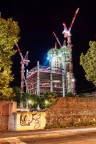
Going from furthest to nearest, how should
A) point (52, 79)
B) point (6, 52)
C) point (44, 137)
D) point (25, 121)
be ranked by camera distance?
point (52, 79), point (6, 52), point (25, 121), point (44, 137)

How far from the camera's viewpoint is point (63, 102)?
23.6 meters

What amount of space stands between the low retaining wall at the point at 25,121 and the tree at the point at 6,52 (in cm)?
210

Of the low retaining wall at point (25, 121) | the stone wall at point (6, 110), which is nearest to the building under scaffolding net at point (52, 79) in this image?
the low retaining wall at point (25, 121)

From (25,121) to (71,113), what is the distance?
556 cm

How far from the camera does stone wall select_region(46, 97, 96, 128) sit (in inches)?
901

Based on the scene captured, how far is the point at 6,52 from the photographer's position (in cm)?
2138

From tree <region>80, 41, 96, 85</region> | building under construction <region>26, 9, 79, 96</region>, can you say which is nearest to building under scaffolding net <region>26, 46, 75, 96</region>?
building under construction <region>26, 9, 79, 96</region>

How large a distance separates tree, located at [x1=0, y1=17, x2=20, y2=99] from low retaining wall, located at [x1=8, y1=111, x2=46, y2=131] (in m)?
2.10

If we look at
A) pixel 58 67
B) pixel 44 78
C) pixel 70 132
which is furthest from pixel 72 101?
pixel 58 67

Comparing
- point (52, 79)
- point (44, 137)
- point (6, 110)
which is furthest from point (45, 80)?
point (44, 137)

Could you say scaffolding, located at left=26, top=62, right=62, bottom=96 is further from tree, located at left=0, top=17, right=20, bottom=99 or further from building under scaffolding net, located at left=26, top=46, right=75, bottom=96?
tree, located at left=0, top=17, right=20, bottom=99

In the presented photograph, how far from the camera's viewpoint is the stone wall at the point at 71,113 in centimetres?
2288

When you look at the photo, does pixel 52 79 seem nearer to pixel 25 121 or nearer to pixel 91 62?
pixel 91 62

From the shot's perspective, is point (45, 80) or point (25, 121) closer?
point (25, 121)
